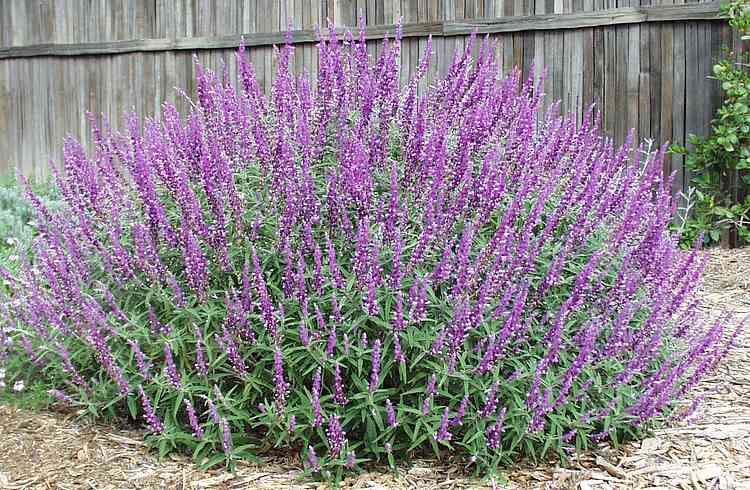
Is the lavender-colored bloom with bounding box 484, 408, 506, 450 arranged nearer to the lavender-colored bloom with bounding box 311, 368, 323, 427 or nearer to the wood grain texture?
the lavender-colored bloom with bounding box 311, 368, 323, 427

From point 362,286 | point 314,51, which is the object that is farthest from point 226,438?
point 314,51

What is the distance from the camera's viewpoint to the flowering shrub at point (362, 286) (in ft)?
8.87

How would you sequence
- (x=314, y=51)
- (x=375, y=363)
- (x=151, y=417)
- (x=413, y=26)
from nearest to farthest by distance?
(x=375, y=363) < (x=151, y=417) < (x=413, y=26) < (x=314, y=51)

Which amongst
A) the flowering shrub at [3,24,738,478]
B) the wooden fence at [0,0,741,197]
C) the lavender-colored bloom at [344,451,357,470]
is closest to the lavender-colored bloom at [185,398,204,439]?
the flowering shrub at [3,24,738,478]

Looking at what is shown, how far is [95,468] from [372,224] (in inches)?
54.0

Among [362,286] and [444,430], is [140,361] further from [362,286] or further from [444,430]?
[444,430]

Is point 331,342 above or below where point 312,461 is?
above

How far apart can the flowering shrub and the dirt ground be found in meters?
0.10

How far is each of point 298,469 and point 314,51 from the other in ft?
20.4

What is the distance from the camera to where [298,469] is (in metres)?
2.84

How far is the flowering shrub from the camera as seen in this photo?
270cm

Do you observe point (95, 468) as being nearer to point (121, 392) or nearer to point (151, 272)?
point (121, 392)

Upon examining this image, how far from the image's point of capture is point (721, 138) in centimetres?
613

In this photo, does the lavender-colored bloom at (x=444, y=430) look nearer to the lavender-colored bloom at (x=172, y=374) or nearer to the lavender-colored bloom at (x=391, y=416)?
the lavender-colored bloom at (x=391, y=416)
